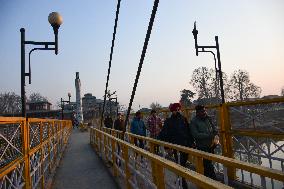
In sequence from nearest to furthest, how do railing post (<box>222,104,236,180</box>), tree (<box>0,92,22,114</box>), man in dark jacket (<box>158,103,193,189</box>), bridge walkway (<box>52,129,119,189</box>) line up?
man in dark jacket (<box>158,103,193,189</box>) < railing post (<box>222,104,236,180</box>) < bridge walkway (<box>52,129,119,189</box>) < tree (<box>0,92,22,114</box>)

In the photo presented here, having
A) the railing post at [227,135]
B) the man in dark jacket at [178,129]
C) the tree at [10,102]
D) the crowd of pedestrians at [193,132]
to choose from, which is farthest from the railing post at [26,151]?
the tree at [10,102]

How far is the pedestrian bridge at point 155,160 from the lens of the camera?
367 centimetres

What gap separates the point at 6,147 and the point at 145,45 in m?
2.41

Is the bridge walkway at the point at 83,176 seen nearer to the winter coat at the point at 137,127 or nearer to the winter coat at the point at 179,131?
the winter coat at the point at 137,127

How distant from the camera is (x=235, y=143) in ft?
27.7

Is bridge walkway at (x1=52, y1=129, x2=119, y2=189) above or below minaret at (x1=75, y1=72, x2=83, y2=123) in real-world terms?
below

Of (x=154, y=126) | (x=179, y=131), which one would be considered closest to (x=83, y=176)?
(x=154, y=126)

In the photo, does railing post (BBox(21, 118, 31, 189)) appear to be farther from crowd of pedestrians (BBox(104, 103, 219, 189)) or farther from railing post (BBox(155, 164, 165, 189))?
crowd of pedestrians (BBox(104, 103, 219, 189))

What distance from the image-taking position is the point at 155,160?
3936mm

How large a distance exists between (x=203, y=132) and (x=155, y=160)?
296 cm

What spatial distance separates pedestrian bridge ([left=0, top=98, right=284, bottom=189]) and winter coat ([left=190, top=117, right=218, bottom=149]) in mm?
485

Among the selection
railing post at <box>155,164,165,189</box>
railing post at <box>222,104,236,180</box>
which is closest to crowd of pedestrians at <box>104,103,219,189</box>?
railing post at <box>222,104,236,180</box>

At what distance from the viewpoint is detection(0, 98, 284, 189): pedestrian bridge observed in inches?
144

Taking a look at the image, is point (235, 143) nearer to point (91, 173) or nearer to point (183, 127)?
point (183, 127)
